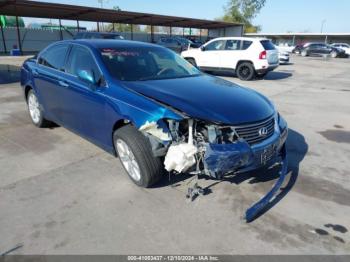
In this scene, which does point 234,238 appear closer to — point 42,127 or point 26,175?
point 26,175

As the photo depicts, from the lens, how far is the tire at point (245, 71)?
42.2 ft

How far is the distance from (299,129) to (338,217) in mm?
3155

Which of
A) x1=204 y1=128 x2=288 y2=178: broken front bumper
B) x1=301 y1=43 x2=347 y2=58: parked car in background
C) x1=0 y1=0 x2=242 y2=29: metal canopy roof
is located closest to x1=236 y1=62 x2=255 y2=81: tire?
x1=204 y1=128 x2=288 y2=178: broken front bumper

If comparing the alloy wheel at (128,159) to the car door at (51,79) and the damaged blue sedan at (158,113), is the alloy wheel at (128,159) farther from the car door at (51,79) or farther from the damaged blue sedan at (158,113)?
the car door at (51,79)

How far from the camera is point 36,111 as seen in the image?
227 inches

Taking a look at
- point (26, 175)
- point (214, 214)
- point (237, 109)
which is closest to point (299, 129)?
point (237, 109)

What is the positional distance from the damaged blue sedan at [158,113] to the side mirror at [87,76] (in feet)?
0.05

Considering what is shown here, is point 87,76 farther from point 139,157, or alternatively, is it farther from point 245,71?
point 245,71

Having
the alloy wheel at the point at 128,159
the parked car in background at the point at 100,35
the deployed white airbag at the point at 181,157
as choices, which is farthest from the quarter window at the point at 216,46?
the deployed white airbag at the point at 181,157

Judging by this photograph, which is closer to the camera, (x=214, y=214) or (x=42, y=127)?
(x=214, y=214)

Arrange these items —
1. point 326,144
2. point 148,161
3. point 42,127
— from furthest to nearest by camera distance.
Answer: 1. point 42,127
2. point 326,144
3. point 148,161

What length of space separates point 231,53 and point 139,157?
35.9 ft

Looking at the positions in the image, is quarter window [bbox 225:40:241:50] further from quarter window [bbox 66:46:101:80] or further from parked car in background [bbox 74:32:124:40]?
quarter window [bbox 66:46:101:80]

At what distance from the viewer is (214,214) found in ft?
10.5
